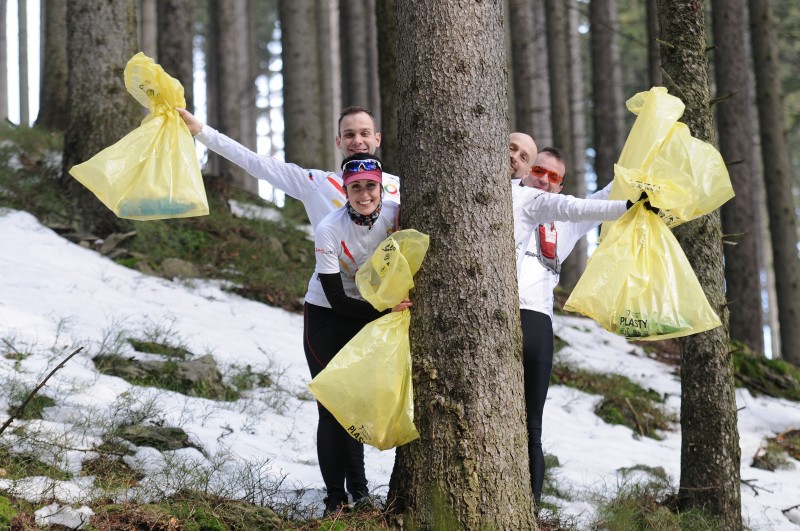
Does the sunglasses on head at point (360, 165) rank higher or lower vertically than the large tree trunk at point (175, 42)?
lower

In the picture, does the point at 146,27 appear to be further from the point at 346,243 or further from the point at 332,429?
the point at 332,429

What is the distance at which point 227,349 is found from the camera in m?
6.17

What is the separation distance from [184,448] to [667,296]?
250 cm

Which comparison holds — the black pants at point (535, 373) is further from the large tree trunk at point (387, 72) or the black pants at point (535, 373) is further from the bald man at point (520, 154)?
the large tree trunk at point (387, 72)

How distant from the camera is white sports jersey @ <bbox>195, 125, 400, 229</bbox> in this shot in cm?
380

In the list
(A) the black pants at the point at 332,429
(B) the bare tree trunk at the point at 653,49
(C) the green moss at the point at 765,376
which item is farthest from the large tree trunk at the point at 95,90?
(B) the bare tree trunk at the point at 653,49

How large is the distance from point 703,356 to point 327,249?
2415mm

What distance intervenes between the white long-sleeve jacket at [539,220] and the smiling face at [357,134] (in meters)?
0.74

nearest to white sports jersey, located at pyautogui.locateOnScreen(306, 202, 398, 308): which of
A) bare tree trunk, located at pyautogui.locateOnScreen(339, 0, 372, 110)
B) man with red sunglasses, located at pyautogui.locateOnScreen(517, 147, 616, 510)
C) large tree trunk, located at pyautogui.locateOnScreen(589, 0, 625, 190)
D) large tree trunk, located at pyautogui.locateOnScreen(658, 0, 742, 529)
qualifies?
man with red sunglasses, located at pyautogui.locateOnScreen(517, 147, 616, 510)

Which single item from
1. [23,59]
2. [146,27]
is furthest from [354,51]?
[23,59]

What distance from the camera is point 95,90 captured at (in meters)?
7.47

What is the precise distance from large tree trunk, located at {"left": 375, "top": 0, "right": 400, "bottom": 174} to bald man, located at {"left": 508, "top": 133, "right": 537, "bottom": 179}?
4.07 metres

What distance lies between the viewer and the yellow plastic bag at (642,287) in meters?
3.45

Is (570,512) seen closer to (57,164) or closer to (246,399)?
(246,399)
